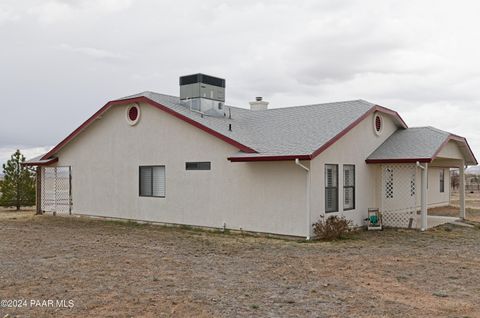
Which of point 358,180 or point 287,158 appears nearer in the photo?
point 287,158

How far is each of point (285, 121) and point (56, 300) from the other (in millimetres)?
10876

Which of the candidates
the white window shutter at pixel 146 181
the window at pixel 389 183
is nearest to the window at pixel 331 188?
the window at pixel 389 183

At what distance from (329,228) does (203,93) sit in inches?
271

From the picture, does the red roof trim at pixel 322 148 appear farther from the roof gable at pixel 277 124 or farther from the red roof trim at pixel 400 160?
the red roof trim at pixel 400 160

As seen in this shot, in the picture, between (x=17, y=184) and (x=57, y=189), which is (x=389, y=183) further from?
(x=17, y=184)

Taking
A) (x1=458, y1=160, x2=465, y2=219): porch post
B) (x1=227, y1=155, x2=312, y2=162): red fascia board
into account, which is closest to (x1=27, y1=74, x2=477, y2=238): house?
(x1=227, y1=155, x2=312, y2=162): red fascia board

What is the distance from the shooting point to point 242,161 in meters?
13.0

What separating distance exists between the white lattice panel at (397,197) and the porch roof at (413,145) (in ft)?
1.76

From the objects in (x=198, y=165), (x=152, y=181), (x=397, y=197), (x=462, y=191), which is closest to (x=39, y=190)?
(x=152, y=181)

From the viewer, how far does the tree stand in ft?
72.7

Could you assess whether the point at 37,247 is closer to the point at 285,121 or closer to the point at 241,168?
the point at 241,168

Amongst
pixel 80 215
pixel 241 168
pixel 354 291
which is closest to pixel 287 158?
pixel 241 168

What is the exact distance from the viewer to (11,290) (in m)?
7.06

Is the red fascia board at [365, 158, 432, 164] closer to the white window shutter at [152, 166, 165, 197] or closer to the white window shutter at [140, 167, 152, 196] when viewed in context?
the white window shutter at [152, 166, 165, 197]
